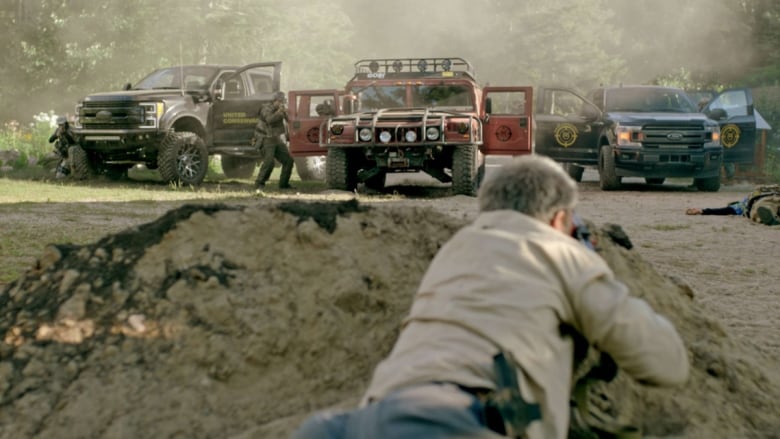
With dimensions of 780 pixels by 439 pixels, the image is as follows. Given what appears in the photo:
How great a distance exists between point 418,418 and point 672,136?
1516 centimetres

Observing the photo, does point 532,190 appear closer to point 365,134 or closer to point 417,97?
point 365,134

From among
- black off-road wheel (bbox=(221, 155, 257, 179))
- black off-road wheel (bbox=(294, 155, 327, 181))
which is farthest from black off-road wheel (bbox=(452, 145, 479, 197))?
black off-road wheel (bbox=(221, 155, 257, 179))

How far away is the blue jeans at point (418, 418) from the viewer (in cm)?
243

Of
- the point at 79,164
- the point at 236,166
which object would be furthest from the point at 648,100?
the point at 79,164

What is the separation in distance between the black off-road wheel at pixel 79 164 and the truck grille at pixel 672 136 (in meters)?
9.57

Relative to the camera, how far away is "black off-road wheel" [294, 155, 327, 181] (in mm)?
19531

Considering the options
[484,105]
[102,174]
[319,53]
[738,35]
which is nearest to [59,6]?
[319,53]

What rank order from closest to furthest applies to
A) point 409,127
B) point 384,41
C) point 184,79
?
point 409,127 < point 184,79 < point 384,41

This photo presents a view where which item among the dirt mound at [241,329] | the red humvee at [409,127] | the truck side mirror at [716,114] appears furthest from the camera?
the truck side mirror at [716,114]

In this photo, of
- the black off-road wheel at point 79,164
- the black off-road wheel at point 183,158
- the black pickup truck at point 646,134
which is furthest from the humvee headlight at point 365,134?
the black off-road wheel at point 79,164

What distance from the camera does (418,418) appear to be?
243cm

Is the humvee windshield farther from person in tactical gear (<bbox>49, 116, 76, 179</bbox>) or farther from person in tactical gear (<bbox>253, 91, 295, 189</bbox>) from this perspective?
person in tactical gear (<bbox>49, 116, 76, 179</bbox>)

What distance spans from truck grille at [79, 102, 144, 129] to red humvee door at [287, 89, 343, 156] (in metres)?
2.76

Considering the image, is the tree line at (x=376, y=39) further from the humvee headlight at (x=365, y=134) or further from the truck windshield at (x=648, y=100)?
the humvee headlight at (x=365, y=134)
